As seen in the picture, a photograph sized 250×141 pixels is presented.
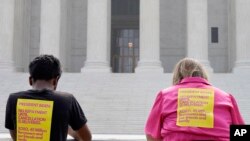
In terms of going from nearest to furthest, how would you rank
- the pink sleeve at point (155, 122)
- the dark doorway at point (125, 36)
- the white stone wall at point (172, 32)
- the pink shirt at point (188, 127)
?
the pink shirt at point (188, 127)
the pink sleeve at point (155, 122)
the white stone wall at point (172, 32)
the dark doorway at point (125, 36)

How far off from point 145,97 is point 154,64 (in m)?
12.7

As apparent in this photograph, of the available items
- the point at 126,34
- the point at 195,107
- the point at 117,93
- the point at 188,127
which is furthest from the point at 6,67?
the point at 188,127

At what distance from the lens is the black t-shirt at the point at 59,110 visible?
6613 mm

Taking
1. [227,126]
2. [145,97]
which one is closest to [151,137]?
[227,126]

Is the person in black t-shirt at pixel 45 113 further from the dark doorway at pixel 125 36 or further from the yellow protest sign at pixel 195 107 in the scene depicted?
the dark doorway at pixel 125 36

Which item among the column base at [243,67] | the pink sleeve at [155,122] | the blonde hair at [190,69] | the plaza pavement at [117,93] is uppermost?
the blonde hair at [190,69]

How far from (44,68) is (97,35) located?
46674 millimetres

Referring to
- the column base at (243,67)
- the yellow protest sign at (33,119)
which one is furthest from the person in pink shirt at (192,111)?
the column base at (243,67)

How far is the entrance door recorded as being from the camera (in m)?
69.6

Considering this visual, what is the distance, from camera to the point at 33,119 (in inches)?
263

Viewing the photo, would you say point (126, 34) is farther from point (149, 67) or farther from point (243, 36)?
point (243, 36)

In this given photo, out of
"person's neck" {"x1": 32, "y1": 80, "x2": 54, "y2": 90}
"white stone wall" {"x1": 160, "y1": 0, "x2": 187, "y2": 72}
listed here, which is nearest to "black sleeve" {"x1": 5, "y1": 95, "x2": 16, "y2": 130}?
"person's neck" {"x1": 32, "y1": 80, "x2": 54, "y2": 90}

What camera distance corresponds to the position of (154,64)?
176 ft

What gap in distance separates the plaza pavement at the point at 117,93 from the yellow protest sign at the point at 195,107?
25.2m
